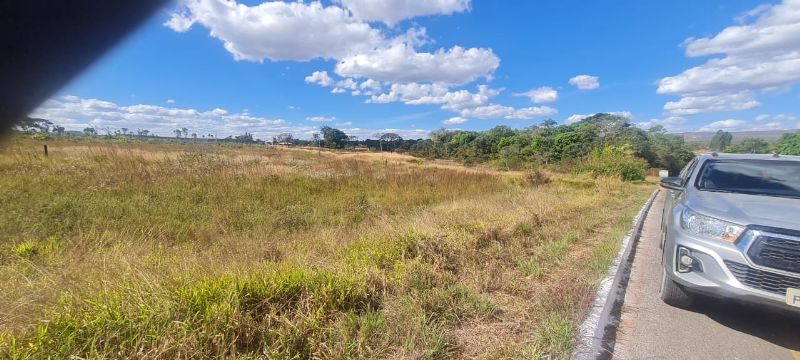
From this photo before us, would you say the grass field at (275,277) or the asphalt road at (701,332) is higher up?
the grass field at (275,277)

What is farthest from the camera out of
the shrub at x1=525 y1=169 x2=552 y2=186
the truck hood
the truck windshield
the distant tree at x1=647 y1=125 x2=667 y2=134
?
the distant tree at x1=647 y1=125 x2=667 y2=134

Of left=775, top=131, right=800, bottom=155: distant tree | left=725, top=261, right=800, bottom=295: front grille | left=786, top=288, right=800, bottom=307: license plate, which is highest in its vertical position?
left=775, top=131, right=800, bottom=155: distant tree

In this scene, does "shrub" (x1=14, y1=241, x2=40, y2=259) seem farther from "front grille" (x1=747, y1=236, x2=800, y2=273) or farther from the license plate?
the license plate

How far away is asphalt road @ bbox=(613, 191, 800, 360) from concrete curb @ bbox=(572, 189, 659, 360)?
0.07 meters

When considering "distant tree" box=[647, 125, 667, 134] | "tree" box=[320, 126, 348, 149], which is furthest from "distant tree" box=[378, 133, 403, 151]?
"distant tree" box=[647, 125, 667, 134]

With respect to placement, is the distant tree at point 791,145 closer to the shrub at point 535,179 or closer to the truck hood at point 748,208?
the shrub at point 535,179

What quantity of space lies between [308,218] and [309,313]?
201 inches

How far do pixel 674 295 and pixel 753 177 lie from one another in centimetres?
194

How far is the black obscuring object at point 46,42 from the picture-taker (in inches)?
92.4

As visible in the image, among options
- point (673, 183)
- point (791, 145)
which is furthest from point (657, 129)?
point (673, 183)

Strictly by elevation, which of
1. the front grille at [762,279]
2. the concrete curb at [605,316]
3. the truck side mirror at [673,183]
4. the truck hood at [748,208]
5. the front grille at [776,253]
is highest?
the truck side mirror at [673,183]

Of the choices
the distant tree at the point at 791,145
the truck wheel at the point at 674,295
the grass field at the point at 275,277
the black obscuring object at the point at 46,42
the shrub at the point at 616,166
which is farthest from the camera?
the distant tree at the point at 791,145

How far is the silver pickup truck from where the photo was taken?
2592 millimetres

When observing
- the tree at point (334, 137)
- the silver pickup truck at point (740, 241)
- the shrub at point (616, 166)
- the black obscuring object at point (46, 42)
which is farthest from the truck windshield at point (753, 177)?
the tree at point (334, 137)
